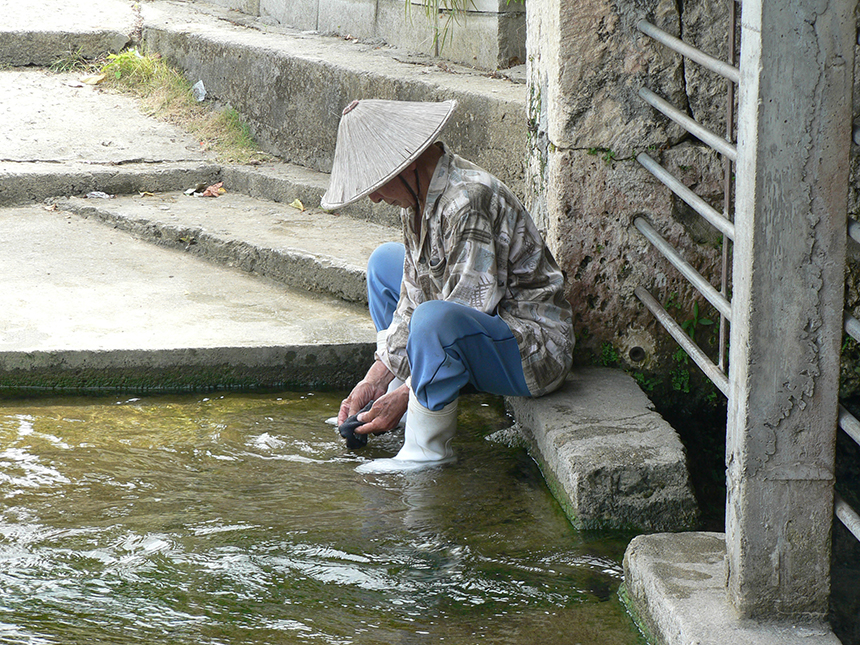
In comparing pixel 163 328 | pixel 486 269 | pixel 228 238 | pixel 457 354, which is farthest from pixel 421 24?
pixel 457 354

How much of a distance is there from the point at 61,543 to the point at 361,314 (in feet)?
5.74

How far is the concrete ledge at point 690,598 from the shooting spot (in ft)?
6.03

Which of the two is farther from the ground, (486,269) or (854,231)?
(854,231)

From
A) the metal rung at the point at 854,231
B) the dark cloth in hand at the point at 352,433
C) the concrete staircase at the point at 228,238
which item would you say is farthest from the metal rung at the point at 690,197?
the dark cloth in hand at the point at 352,433

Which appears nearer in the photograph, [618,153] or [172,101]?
[618,153]

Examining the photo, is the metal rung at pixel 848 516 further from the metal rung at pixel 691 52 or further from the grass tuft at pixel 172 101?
the grass tuft at pixel 172 101

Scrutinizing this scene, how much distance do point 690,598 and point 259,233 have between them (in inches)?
123

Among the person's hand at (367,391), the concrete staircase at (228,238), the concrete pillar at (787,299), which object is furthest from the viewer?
the person's hand at (367,391)

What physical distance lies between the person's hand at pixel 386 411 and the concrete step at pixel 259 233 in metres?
1.10

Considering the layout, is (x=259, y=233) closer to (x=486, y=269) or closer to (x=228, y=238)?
(x=228, y=238)

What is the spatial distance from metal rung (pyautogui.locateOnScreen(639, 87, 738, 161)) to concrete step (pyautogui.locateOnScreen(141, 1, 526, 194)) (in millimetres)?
1149

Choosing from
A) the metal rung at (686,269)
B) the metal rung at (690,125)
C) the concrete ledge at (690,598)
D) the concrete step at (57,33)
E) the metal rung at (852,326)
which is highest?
the concrete step at (57,33)

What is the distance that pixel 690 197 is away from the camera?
2.50 meters

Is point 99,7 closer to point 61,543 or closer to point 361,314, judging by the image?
point 361,314
